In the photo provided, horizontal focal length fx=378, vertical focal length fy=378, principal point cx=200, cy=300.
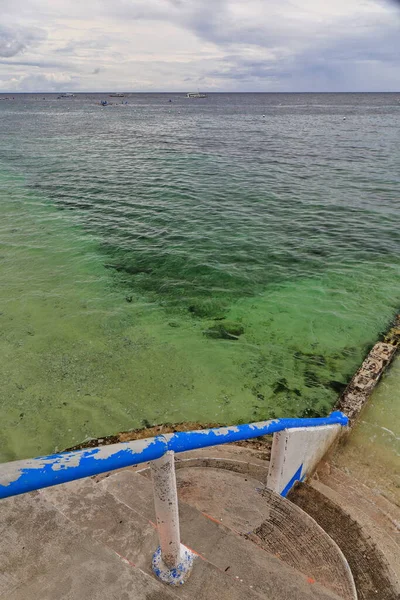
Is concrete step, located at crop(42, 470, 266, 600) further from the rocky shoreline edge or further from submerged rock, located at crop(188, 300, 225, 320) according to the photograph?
submerged rock, located at crop(188, 300, 225, 320)

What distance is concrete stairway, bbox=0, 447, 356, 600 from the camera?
100 inches

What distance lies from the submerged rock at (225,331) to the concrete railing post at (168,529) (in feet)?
20.4

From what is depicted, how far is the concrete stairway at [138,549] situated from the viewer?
255 cm

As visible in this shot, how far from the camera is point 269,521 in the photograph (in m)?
3.81

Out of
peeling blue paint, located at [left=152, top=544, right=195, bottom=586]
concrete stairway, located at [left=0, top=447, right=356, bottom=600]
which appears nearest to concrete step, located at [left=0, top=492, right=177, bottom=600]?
concrete stairway, located at [left=0, top=447, right=356, bottom=600]

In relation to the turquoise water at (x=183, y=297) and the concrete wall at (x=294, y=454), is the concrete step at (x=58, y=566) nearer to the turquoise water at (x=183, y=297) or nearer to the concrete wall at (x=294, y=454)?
the concrete wall at (x=294, y=454)

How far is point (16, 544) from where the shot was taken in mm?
2818

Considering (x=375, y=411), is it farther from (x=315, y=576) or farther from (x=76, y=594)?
(x=76, y=594)

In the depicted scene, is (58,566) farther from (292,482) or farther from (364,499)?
(364,499)

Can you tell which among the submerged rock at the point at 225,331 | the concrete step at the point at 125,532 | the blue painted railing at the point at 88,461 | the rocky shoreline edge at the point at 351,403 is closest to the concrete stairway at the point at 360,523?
the rocky shoreline edge at the point at 351,403

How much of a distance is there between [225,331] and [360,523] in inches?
210

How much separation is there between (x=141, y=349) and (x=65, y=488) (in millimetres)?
5039

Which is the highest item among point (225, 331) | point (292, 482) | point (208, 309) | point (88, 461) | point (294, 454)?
point (88, 461)

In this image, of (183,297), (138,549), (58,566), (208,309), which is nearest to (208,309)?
(208,309)
